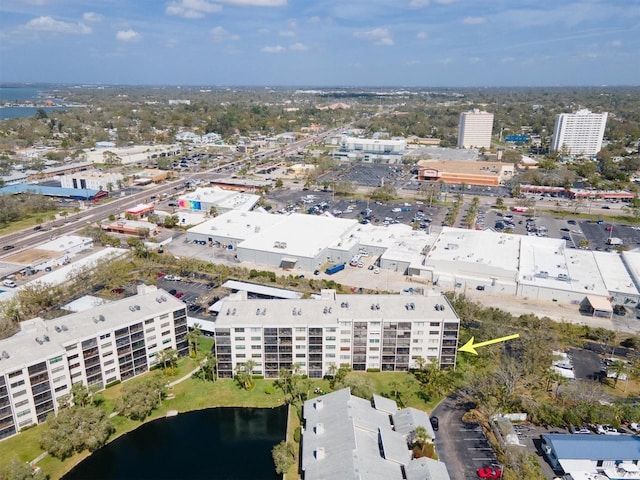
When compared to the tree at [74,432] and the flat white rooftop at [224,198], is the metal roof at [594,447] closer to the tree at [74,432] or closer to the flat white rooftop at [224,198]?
the tree at [74,432]

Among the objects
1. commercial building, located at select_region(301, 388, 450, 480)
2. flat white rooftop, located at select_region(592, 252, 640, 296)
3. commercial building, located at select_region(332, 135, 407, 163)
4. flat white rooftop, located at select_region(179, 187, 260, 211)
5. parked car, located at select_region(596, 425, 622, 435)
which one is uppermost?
commercial building, located at select_region(332, 135, 407, 163)

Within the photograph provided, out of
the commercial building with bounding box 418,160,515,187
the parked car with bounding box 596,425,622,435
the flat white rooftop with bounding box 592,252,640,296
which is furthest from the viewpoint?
the commercial building with bounding box 418,160,515,187

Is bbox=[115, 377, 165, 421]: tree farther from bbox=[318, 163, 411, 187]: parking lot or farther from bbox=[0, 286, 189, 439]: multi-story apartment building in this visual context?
bbox=[318, 163, 411, 187]: parking lot

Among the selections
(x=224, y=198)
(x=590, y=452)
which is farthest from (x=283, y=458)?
(x=224, y=198)

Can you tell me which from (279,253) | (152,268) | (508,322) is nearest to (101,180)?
(152,268)

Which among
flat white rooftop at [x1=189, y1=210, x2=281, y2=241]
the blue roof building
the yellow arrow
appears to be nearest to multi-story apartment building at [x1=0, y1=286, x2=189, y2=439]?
the yellow arrow

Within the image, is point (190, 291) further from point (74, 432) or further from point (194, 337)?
point (74, 432)

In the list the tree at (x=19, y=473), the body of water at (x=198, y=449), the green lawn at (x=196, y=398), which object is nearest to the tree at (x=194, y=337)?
the green lawn at (x=196, y=398)
